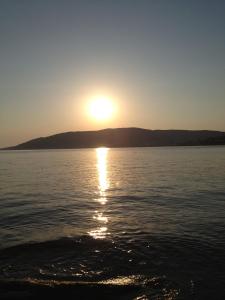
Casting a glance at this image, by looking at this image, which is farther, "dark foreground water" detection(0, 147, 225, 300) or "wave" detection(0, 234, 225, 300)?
"dark foreground water" detection(0, 147, 225, 300)

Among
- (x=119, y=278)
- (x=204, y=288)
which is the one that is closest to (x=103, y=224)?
(x=119, y=278)

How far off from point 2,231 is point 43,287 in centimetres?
943

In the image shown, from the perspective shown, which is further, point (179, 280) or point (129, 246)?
point (129, 246)

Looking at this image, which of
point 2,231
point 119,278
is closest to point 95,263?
point 119,278

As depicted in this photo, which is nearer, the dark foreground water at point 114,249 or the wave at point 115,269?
the wave at point 115,269

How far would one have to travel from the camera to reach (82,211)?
28047 millimetres

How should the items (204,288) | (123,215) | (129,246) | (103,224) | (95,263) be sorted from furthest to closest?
(123,215)
(103,224)
(129,246)
(95,263)
(204,288)

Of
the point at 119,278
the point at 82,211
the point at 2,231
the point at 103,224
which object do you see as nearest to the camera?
the point at 119,278

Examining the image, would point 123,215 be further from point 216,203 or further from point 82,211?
point 216,203

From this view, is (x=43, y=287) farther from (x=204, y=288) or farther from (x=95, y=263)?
(x=204, y=288)

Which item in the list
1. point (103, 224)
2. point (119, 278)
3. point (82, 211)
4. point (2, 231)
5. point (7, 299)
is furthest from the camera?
point (82, 211)

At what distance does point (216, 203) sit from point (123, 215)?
8457 mm

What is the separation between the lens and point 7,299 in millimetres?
11750

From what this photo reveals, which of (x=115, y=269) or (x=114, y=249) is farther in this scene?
(x=114, y=249)
